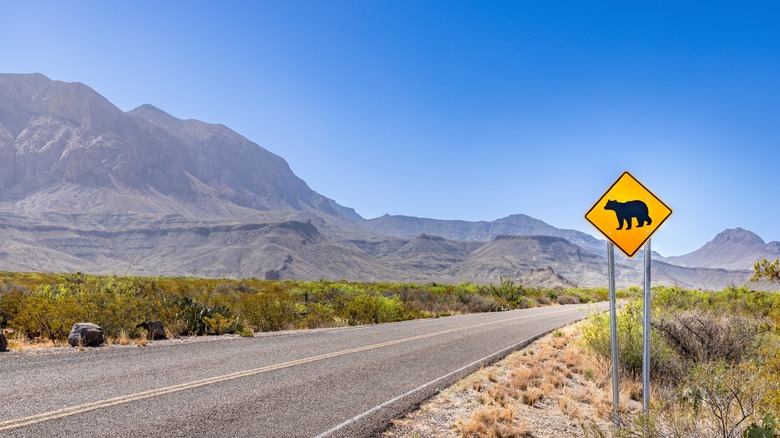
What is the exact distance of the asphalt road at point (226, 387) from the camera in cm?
577

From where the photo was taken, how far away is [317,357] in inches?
420

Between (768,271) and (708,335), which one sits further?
(708,335)

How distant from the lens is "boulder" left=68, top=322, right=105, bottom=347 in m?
11.0

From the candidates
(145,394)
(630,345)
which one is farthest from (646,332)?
(145,394)

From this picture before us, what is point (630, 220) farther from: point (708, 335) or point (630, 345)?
point (708, 335)

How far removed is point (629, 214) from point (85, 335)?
11723 mm

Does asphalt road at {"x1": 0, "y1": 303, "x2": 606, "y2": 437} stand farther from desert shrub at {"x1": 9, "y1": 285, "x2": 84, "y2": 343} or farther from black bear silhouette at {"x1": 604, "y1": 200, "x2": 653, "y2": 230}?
Result: black bear silhouette at {"x1": 604, "y1": 200, "x2": 653, "y2": 230}

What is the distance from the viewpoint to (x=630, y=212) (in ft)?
19.8

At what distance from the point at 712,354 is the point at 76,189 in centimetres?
21711

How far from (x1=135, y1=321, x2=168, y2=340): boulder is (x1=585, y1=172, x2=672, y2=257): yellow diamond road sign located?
11909 mm

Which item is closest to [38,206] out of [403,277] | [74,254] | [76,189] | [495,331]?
[76,189]

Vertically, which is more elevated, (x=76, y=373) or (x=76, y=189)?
(x=76, y=189)

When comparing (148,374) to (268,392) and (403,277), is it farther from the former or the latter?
(403,277)

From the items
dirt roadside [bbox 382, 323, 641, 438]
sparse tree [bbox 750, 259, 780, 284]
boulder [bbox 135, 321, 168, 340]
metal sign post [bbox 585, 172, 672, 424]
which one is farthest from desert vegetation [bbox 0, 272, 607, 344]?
sparse tree [bbox 750, 259, 780, 284]
